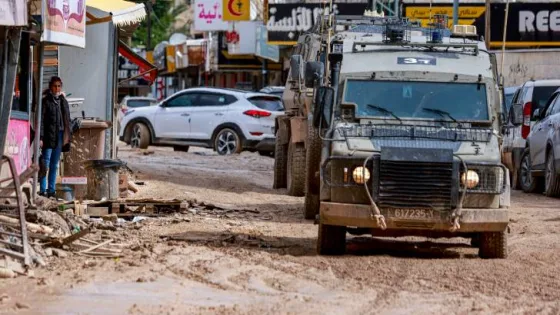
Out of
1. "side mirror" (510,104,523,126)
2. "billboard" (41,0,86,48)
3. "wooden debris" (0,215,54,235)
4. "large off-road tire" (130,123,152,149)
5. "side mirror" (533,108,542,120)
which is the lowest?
"large off-road tire" (130,123,152,149)

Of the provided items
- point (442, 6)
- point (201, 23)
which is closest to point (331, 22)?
point (442, 6)

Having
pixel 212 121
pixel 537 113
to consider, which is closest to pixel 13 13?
pixel 537 113

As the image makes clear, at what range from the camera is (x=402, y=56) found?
13719 millimetres

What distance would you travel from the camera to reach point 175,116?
3186 cm

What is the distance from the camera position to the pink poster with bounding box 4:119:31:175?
1458 centimetres

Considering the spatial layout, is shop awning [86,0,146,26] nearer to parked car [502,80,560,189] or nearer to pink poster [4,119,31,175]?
pink poster [4,119,31,175]

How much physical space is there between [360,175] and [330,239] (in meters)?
0.76

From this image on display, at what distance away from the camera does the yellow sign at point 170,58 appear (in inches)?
2245

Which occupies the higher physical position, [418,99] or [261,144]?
[418,99]

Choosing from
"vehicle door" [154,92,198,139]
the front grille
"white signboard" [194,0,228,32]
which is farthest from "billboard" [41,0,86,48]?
"white signboard" [194,0,228,32]

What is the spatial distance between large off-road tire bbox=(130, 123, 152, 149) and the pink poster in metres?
17.0

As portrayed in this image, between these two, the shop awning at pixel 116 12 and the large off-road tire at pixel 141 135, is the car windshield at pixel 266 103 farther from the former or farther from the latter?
the shop awning at pixel 116 12

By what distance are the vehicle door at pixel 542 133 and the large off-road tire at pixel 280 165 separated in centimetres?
426

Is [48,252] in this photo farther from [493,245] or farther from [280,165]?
[280,165]
